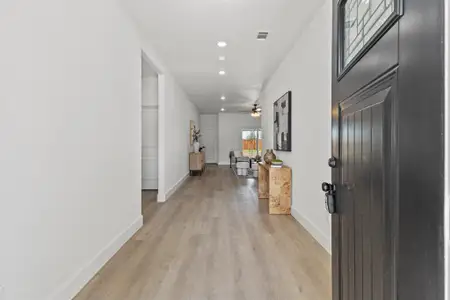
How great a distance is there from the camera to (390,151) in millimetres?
764

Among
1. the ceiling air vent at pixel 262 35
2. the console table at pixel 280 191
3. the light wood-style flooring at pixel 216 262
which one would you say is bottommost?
the light wood-style flooring at pixel 216 262

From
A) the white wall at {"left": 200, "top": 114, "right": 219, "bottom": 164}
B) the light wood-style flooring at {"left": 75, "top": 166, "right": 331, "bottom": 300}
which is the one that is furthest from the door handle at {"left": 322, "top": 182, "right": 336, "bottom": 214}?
the white wall at {"left": 200, "top": 114, "right": 219, "bottom": 164}

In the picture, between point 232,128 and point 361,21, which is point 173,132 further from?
point 232,128

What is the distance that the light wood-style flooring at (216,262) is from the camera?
2248 millimetres

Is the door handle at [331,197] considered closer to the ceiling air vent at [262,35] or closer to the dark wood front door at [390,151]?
the dark wood front door at [390,151]

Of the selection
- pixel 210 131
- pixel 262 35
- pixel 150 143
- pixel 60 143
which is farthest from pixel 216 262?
pixel 210 131

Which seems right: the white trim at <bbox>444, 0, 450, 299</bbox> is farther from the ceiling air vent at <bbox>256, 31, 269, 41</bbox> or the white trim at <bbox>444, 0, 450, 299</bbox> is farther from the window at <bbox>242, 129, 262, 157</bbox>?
the window at <bbox>242, 129, 262, 157</bbox>

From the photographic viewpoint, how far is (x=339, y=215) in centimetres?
126

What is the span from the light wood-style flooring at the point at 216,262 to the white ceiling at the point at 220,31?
8.20 ft

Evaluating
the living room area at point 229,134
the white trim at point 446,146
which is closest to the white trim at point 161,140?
the white trim at point 446,146

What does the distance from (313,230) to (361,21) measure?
9.78 feet

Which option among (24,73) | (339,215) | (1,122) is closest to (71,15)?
(24,73)

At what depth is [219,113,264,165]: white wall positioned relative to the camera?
1502 cm

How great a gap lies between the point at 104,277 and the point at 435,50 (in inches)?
104
